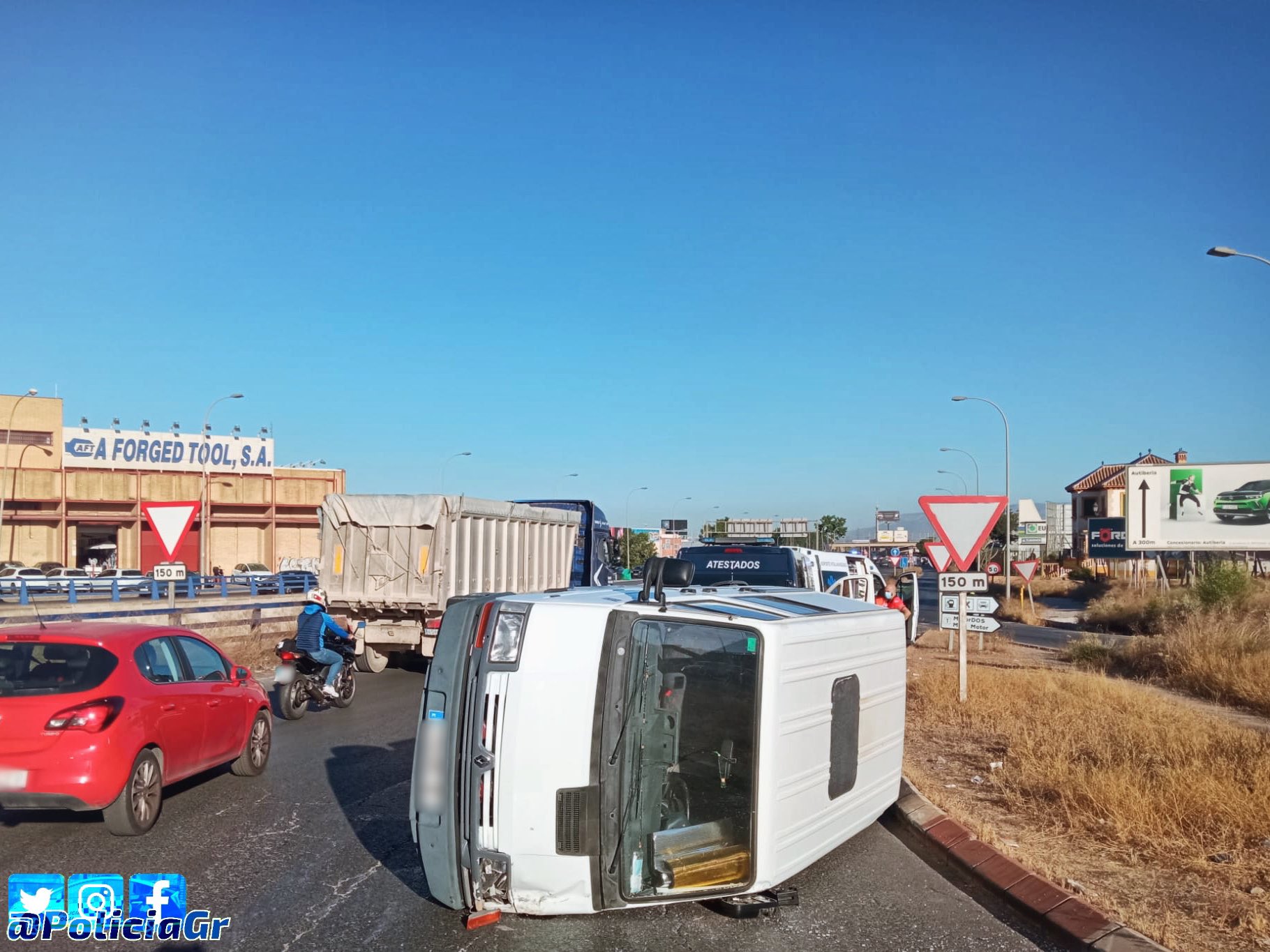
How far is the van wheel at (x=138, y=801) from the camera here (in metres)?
7.06

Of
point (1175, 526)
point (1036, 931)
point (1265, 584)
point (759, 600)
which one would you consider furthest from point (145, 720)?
point (1175, 526)

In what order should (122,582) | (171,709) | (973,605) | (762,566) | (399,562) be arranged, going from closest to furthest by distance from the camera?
(171,709) → (973,605) → (762,566) → (399,562) → (122,582)

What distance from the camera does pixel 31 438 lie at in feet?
191

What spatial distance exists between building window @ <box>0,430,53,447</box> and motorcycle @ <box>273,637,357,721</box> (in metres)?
52.5

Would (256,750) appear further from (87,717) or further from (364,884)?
(364,884)

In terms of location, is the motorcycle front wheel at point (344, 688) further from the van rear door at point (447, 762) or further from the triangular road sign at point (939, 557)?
the triangular road sign at point (939, 557)

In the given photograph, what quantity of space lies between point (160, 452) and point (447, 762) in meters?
62.7

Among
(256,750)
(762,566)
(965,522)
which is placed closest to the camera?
(256,750)

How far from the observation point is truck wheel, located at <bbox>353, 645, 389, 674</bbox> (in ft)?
58.0

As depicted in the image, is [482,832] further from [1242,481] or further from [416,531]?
[1242,481]

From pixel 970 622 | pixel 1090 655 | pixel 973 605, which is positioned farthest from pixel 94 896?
pixel 1090 655

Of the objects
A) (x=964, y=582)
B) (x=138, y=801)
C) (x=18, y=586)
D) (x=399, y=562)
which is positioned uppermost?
(x=964, y=582)

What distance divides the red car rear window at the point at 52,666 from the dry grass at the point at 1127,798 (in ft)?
20.0

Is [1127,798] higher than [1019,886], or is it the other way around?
[1127,798]
